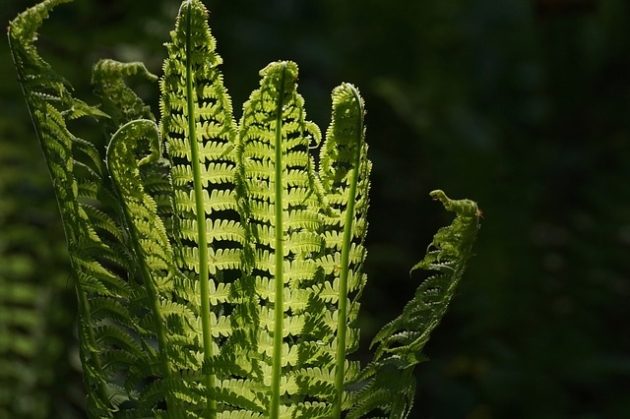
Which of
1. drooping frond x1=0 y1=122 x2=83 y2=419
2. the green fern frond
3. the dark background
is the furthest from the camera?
the dark background

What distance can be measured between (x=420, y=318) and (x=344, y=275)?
8cm

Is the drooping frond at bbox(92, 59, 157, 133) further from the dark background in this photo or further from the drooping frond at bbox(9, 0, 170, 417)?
the dark background

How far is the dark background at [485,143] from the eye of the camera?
2.52 metres

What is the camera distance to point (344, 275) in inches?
27.1

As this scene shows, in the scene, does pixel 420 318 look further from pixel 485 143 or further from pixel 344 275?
pixel 485 143

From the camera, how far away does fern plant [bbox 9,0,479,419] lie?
2.23 feet

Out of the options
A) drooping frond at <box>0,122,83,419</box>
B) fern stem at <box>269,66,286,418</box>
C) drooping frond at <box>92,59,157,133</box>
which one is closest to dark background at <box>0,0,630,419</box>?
drooping frond at <box>0,122,83,419</box>

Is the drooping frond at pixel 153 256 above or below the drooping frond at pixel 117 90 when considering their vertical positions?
below

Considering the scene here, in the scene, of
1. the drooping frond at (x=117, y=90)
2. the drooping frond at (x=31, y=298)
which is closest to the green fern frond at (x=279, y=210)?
the drooping frond at (x=117, y=90)

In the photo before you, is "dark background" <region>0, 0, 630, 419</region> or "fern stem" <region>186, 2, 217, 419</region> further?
"dark background" <region>0, 0, 630, 419</region>

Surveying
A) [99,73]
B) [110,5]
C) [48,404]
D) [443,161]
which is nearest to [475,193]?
[443,161]

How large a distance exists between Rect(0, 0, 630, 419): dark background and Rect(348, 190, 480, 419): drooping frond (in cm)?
158

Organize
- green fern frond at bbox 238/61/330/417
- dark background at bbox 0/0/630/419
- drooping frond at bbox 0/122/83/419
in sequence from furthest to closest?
dark background at bbox 0/0/630/419 → drooping frond at bbox 0/122/83/419 → green fern frond at bbox 238/61/330/417

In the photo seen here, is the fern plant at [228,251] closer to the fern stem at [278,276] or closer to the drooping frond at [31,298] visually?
the fern stem at [278,276]
